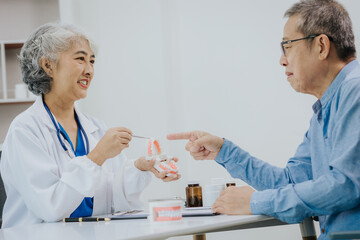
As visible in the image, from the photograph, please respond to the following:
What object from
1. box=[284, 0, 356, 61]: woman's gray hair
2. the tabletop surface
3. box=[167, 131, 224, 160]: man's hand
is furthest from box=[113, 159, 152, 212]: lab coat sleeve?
box=[284, 0, 356, 61]: woman's gray hair

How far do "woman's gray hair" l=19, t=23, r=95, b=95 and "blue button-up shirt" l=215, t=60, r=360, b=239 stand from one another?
1275 millimetres

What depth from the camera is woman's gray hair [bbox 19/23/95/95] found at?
229 cm

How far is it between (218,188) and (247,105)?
1.99 m

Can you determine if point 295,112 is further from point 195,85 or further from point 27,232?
point 27,232

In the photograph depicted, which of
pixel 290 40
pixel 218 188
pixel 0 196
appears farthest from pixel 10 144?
pixel 290 40

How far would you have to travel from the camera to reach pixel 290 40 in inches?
69.3

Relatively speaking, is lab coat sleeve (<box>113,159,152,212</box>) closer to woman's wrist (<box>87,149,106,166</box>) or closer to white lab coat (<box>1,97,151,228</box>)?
white lab coat (<box>1,97,151,228</box>)

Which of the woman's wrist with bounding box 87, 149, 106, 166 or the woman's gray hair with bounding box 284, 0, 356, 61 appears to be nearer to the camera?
the woman's gray hair with bounding box 284, 0, 356, 61

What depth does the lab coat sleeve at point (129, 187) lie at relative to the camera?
85.2 inches

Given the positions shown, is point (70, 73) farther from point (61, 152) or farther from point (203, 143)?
point (203, 143)

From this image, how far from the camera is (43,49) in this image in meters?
2.28

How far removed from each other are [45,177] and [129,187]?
435 millimetres

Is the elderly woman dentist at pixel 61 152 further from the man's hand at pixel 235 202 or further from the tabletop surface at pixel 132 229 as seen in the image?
the man's hand at pixel 235 202

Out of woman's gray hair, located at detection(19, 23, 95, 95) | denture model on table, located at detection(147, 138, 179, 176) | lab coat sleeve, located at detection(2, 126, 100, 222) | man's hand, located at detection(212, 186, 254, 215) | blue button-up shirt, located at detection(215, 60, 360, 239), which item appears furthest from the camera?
woman's gray hair, located at detection(19, 23, 95, 95)
